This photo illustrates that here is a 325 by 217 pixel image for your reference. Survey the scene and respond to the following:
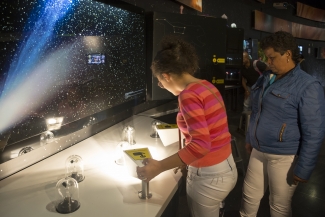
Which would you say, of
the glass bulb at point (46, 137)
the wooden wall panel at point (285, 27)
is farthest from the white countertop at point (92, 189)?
the wooden wall panel at point (285, 27)

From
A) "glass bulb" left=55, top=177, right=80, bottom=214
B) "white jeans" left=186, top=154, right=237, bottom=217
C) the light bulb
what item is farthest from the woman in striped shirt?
the light bulb

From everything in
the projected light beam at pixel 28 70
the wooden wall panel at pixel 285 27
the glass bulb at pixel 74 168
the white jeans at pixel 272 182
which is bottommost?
the white jeans at pixel 272 182

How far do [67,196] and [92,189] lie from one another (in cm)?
12

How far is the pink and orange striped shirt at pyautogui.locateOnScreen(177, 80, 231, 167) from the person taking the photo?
0.91 m

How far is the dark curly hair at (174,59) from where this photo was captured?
1.00 meters

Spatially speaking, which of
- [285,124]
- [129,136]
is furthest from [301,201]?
[129,136]

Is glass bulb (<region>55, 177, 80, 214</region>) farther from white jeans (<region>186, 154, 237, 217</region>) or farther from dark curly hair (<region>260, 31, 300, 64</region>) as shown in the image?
dark curly hair (<region>260, 31, 300, 64</region>)

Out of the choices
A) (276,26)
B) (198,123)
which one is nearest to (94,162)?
(198,123)

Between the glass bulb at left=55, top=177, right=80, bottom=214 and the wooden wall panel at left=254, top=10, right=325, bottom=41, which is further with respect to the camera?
the wooden wall panel at left=254, top=10, right=325, bottom=41

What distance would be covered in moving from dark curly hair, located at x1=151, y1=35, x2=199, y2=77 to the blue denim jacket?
595 mm

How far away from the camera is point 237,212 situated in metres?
2.13

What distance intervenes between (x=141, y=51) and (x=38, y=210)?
4.32 feet

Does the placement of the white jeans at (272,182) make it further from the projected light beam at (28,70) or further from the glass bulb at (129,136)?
Result: the projected light beam at (28,70)

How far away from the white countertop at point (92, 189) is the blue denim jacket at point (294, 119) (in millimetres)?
538
